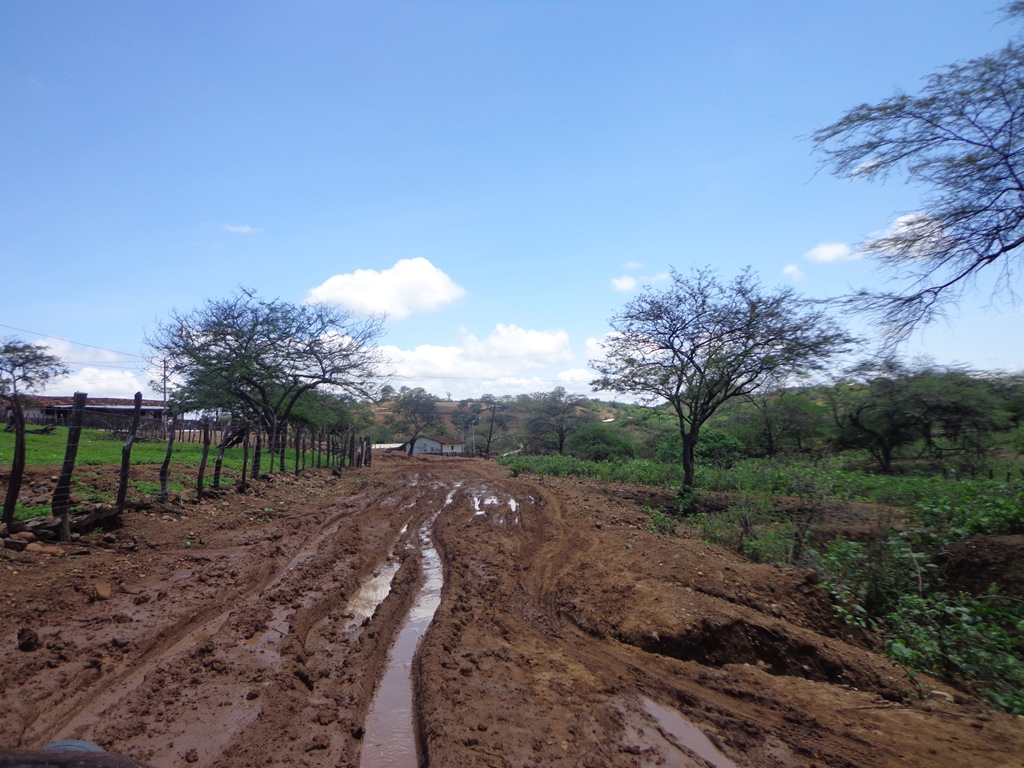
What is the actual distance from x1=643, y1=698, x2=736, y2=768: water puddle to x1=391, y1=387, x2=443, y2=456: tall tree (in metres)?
59.0

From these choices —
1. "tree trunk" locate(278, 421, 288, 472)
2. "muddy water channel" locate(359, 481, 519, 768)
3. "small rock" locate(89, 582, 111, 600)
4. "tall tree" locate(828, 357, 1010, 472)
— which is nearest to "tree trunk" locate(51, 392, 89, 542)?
"small rock" locate(89, 582, 111, 600)

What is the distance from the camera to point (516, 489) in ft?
63.7

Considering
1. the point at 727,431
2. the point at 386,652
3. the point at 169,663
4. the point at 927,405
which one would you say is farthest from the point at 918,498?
the point at 727,431

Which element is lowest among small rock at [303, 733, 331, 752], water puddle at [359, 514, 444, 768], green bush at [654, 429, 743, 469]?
water puddle at [359, 514, 444, 768]

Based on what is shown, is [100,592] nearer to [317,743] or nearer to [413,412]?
[317,743]

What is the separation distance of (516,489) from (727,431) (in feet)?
42.1

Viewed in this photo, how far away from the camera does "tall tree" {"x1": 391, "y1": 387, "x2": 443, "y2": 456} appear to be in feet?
206

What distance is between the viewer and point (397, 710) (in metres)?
4.11

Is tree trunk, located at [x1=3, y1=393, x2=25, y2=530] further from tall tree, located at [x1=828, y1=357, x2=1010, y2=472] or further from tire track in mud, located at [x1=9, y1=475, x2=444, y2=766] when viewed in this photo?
tall tree, located at [x1=828, y1=357, x2=1010, y2=472]

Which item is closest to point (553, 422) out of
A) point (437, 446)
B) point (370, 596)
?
point (437, 446)

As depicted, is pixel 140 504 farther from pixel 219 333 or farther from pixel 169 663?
pixel 219 333

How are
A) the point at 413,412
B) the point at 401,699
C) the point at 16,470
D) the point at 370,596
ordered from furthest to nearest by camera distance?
the point at 413,412 → the point at 16,470 → the point at 370,596 → the point at 401,699

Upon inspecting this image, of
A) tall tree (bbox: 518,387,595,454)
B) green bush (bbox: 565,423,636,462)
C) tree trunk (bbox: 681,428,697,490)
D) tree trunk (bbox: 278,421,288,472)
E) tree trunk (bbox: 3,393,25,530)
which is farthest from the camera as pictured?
tall tree (bbox: 518,387,595,454)

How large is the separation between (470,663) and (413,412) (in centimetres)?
5940
